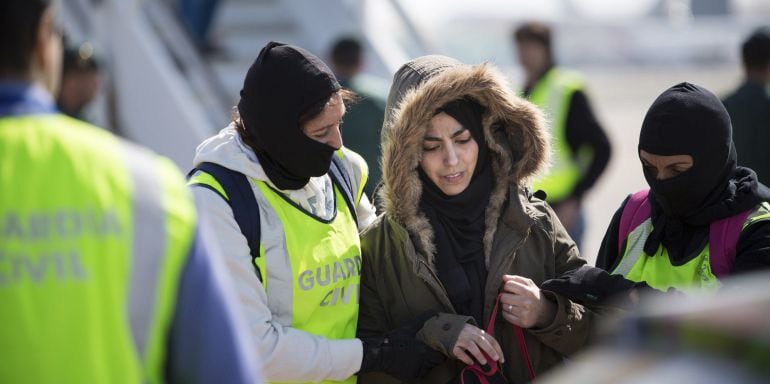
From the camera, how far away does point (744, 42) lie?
6.44 meters

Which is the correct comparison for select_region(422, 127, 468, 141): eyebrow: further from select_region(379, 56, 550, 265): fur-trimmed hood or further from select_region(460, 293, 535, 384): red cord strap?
select_region(460, 293, 535, 384): red cord strap

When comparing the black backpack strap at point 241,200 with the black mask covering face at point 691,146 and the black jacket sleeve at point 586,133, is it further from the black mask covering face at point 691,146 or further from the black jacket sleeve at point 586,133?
the black jacket sleeve at point 586,133

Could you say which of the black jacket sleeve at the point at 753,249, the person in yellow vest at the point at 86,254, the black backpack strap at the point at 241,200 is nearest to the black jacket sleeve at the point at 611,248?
the black jacket sleeve at the point at 753,249

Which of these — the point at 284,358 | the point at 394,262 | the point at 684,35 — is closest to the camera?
the point at 284,358

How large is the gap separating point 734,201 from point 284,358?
134 cm

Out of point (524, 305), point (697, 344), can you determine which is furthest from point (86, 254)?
point (524, 305)

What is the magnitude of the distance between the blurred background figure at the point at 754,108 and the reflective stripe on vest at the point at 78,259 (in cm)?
444

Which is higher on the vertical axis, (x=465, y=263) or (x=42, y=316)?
(x=42, y=316)

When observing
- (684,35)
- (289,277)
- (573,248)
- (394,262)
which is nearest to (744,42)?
(573,248)

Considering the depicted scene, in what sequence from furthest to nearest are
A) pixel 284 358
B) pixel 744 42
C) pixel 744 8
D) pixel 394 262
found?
1. pixel 744 8
2. pixel 744 42
3. pixel 394 262
4. pixel 284 358

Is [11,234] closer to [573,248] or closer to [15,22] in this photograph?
[15,22]

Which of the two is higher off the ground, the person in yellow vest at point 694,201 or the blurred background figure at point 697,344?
the blurred background figure at point 697,344

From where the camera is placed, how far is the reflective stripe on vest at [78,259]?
181 cm

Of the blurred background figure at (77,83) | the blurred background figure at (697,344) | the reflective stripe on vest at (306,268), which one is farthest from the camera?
the blurred background figure at (77,83)
